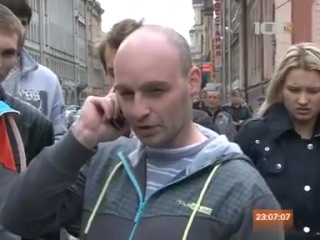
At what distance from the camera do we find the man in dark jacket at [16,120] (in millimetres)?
3098

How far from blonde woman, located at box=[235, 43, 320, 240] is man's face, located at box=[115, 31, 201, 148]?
1.88 meters

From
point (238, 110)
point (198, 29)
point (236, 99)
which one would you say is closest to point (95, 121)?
point (238, 110)

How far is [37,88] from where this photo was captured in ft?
15.0

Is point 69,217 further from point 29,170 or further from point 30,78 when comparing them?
point 30,78

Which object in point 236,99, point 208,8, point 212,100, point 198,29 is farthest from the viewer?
point 198,29

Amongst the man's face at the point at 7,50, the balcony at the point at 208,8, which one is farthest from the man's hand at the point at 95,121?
the balcony at the point at 208,8

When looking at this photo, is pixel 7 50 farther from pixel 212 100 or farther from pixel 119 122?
pixel 212 100

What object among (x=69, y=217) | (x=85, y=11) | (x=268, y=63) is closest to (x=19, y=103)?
(x=69, y=217)

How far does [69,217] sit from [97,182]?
13 centimetres

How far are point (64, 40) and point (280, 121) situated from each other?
293ft

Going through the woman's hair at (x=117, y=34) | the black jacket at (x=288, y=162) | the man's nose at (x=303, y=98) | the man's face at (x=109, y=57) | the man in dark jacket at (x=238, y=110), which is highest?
the woman's hair at (x=117, y=34)

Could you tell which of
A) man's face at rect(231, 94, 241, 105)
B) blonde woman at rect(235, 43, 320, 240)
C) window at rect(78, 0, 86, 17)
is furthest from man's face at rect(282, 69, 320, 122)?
window at rect(78, 0, 86, 17)

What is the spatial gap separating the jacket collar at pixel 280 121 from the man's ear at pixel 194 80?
1.91 metres
